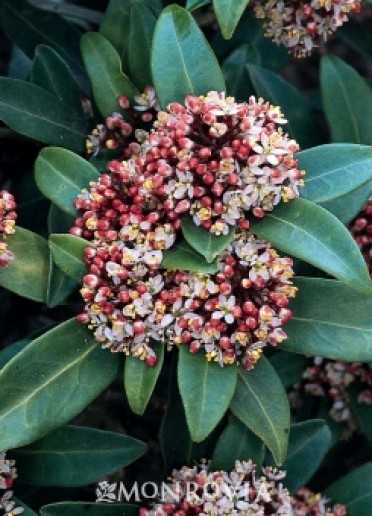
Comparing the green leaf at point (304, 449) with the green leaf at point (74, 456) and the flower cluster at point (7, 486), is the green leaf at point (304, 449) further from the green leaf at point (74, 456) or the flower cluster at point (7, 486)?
the flower cluster at point (7, 486)

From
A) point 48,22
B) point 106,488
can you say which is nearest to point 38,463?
point 106,488

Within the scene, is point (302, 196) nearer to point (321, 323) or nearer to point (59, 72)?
point (321, 323)

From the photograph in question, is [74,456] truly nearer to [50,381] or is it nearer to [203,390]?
[50,381]

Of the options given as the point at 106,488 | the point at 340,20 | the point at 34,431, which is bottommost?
the point at 106,488

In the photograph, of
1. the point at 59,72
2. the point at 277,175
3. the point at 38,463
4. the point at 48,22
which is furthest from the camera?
the point at 48,22

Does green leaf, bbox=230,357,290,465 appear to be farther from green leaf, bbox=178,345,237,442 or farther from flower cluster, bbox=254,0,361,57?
flower cluster, bbox=254,0,361,57

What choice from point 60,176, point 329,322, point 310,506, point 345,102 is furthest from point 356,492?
point 60,176
